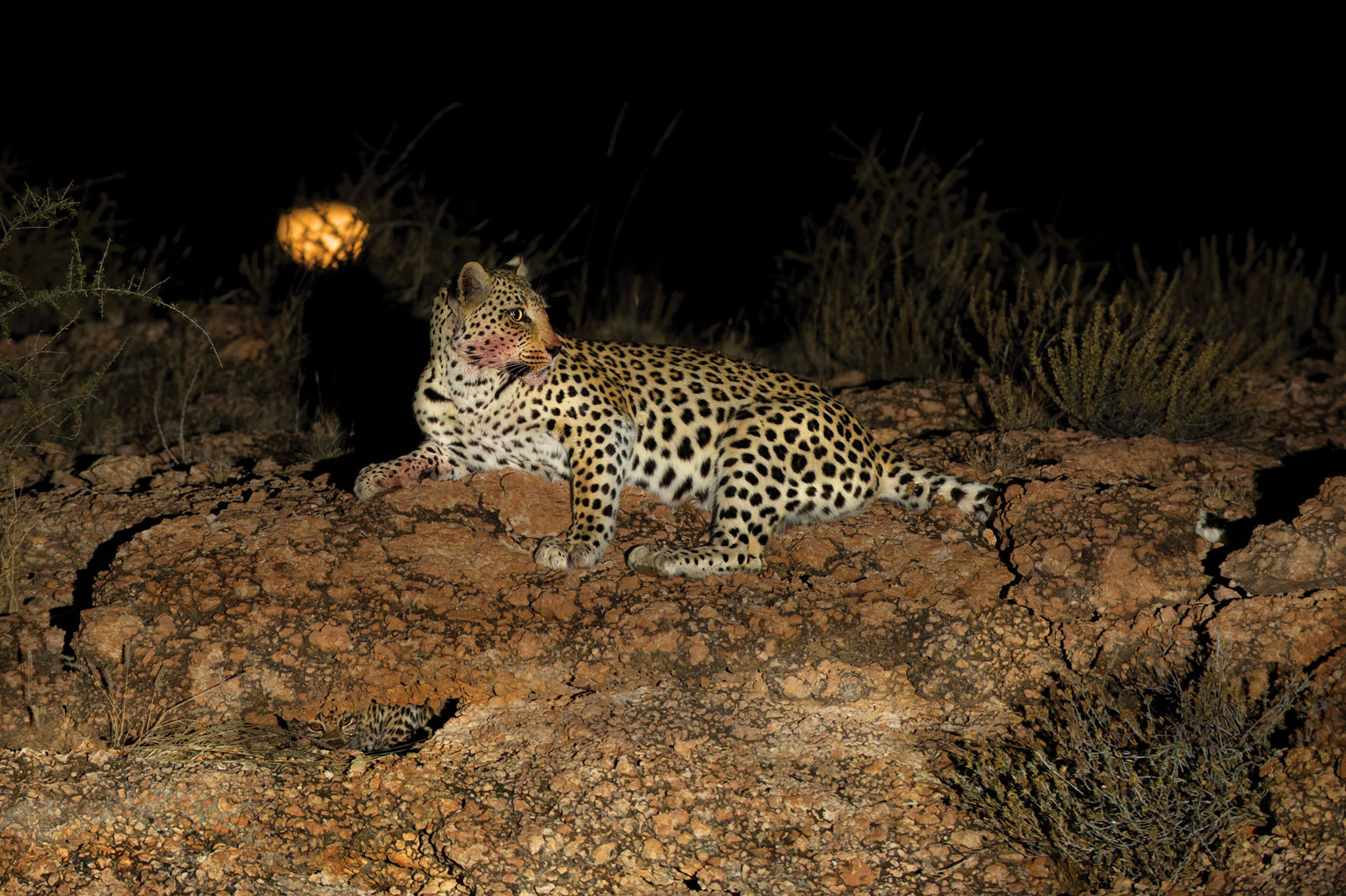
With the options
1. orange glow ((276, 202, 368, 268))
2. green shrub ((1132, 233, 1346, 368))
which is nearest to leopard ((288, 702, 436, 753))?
orange glow ((276, 202, 368, 268))

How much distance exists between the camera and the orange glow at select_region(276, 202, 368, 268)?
8938 millimetres

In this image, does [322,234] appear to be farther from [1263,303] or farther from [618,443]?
[1263,303]

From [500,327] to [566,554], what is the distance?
1011 mm

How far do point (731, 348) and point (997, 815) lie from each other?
504 centimetres

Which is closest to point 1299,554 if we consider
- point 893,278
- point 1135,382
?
point 1135,382

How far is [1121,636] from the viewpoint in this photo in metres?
4.89

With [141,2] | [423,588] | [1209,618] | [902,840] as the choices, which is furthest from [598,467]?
[141,2]

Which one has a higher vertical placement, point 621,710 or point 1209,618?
point 1209,618

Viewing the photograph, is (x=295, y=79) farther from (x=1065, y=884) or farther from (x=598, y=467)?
(x=1065, y=884)

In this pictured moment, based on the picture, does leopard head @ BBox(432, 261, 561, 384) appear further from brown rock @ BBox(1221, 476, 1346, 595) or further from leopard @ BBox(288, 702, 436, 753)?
brown rock @ BBox(1221, 476, 1346, 595)

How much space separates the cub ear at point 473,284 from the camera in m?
5.50

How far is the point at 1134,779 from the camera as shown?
4.11 metres

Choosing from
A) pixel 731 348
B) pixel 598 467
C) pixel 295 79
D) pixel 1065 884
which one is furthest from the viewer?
pixel 295 79

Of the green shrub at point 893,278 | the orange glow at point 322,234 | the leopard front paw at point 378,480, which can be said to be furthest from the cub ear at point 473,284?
the orange glow at point 322,234
